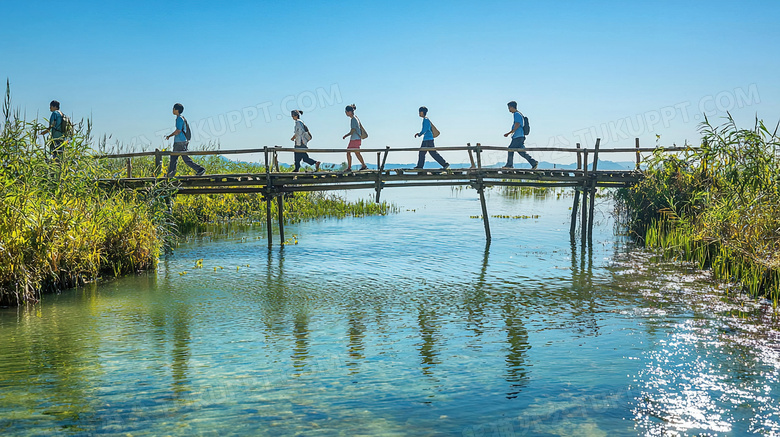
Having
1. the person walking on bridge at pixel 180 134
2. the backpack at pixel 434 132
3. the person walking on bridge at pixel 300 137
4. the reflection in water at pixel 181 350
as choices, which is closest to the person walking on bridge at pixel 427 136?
the backpack at pixel 434 132

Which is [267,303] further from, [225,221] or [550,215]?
[550,215]

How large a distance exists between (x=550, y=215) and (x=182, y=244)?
648 inches

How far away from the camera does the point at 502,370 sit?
22.8 ft

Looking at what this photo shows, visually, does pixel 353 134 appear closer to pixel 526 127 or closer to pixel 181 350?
pixel 526 127

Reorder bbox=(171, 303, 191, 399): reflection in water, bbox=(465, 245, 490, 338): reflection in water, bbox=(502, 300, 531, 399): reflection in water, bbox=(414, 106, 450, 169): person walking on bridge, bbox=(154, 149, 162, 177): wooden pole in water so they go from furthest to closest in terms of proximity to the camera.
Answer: bbox=(414, 106, 450, 169): person walking on bridge
bbox=(154, 149, 162, 177): wooden pole in water
bbox=(465, 245, 490, 338): reflection in water
bbox=(502, 300, 531, 399): reflection in water
bbox=(171, 303, 191, 399): reflection in water

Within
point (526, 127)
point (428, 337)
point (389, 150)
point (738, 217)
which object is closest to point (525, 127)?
point (526, 127)

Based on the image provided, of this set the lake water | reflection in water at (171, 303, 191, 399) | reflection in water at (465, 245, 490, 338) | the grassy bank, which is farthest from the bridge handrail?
reflection in water at (171, 303, 191, 399)

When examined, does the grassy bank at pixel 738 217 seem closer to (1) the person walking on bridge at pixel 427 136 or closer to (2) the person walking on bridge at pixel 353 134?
(1) the person walking on bridge at pixel 427 136

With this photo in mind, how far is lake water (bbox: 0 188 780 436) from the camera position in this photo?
18.6 feet

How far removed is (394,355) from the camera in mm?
7523

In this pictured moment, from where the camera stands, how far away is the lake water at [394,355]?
568 centimetres

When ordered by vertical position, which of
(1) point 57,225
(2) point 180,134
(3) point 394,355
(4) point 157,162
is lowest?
(3) point 394,355

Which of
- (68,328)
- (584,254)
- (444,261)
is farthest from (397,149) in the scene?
(68,328)

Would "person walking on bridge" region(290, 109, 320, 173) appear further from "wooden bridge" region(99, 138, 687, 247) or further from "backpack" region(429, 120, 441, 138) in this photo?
"backpack" region(429, 120, 441, 138)
